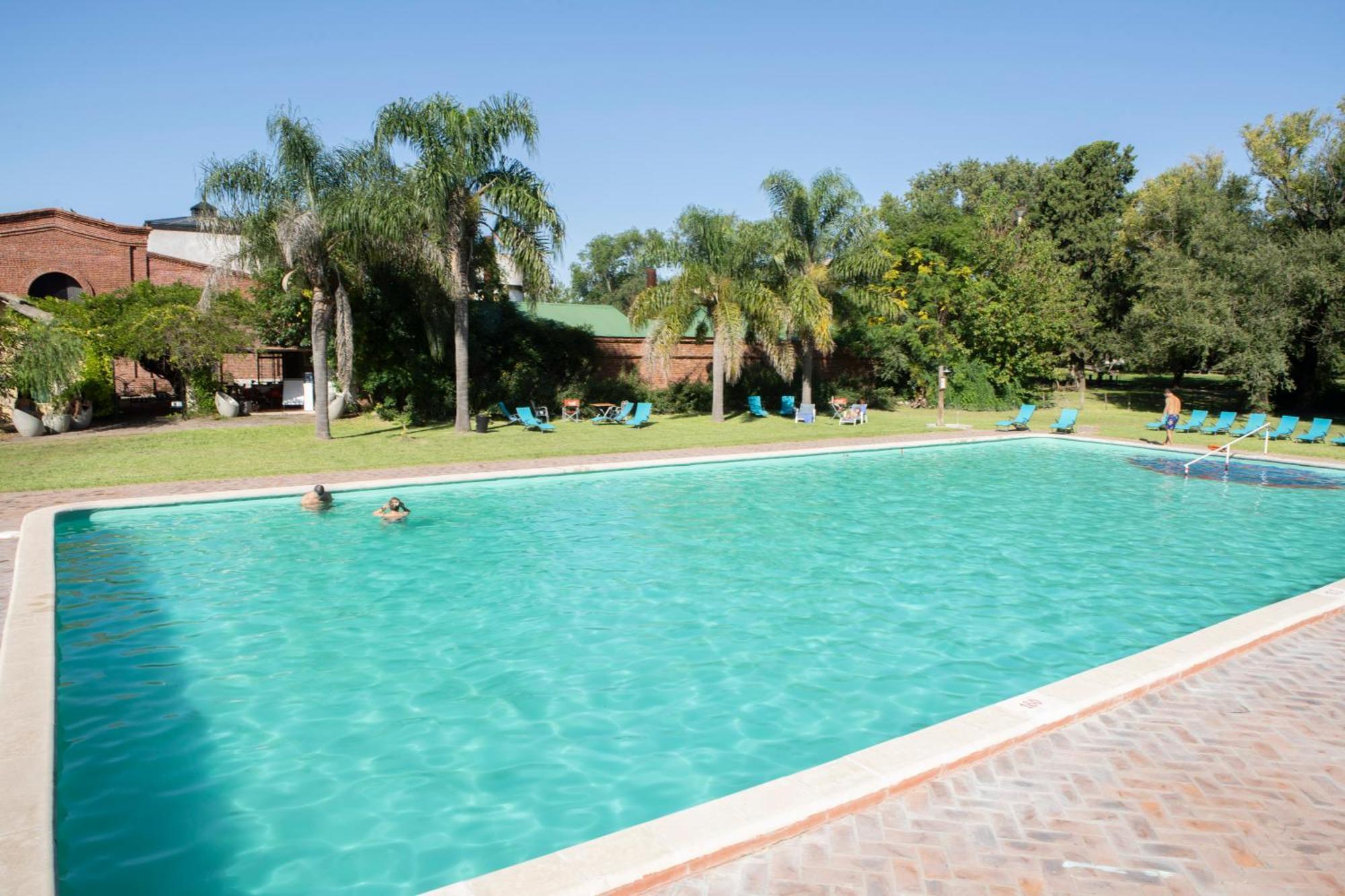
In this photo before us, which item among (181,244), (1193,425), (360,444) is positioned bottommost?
(360,444)

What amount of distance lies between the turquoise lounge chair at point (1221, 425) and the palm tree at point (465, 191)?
63.4ft

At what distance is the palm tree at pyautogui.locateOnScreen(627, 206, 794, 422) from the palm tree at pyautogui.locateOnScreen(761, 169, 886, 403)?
76 centimetres

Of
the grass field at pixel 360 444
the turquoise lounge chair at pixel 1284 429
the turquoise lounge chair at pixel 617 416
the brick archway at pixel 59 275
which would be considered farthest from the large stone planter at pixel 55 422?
the turquoise lounge chair at pixel 1284 429

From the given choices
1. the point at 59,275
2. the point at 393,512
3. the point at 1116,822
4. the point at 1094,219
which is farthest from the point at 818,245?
the point at 59,275

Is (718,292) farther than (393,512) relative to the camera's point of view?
Yes

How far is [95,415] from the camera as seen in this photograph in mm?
22297

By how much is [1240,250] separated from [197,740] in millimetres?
32394

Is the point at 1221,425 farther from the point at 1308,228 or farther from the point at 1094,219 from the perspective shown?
the point at 1094,219

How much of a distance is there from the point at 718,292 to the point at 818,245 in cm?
381

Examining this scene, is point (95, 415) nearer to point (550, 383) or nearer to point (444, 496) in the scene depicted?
point (550, 383)

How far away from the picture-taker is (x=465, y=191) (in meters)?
20.0

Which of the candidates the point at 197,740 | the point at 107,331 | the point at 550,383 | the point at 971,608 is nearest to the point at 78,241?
the point at 107,331

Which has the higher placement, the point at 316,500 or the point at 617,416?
the point at 617,416

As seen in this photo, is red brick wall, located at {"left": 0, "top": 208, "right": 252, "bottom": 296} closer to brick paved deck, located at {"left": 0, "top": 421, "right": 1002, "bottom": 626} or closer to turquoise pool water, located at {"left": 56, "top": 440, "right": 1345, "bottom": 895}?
brick paved deck, located at {"left": 0, "top": 421, "right": 1002, "bottom": 626}
